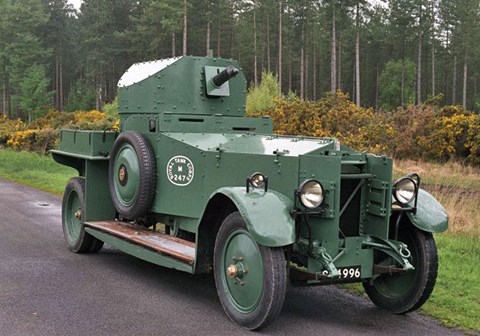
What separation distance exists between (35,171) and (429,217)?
17219mm

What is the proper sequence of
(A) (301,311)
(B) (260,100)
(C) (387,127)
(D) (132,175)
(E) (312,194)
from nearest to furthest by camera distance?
(E) (312,194)
(A) (301,311)
(D) (132,175)
(C) (387,127)
(B) (260,100)

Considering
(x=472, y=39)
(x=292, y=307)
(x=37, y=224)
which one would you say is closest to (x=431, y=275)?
(x=292, y=307)

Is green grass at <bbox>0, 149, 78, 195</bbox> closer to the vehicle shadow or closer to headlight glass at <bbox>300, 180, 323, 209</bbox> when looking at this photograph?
the vehicle shadow

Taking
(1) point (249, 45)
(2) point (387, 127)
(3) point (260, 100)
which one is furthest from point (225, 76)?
(1) point (249, 45)

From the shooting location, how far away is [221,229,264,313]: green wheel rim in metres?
5.32

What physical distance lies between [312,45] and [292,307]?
6034cm

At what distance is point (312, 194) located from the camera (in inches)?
209

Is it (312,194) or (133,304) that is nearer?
(312,194)

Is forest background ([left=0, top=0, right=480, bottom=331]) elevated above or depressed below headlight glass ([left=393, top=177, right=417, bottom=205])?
above

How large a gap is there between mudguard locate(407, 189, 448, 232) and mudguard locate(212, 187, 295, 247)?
4.33ft

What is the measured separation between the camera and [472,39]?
59.4 m

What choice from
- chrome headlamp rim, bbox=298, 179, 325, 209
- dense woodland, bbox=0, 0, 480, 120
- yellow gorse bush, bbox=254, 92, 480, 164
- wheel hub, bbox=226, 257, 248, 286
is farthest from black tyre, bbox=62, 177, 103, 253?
dense woodland, bbox=0, 0, 480, 120

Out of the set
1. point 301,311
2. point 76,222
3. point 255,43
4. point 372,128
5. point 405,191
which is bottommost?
point 301,311

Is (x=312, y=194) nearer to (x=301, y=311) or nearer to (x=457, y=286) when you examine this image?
(x=301, y=311)
